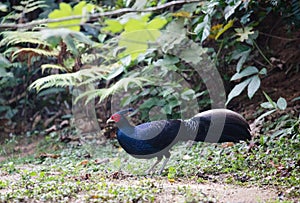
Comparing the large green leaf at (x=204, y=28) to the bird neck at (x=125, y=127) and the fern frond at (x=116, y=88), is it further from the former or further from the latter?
the bird neck at (x=125, y=127)

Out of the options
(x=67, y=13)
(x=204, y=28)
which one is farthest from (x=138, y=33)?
(x=204, y=28)

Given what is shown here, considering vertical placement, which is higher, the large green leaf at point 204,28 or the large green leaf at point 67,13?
the large green leaf at point 67,13

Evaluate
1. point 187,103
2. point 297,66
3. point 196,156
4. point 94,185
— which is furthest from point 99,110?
point 94,185

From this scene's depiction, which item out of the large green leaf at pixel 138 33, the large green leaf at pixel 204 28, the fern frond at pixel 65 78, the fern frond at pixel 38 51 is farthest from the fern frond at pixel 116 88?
the large green leaf at pixel 138 33

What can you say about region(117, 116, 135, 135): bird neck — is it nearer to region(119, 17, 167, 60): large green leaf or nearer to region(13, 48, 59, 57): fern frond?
region(13, 48, 59, 57): fern frond

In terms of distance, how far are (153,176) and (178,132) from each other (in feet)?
1.83

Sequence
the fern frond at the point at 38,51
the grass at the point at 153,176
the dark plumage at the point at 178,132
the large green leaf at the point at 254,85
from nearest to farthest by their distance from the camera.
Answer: the grass at the point at 153,176
the dark plumage at the point at 178,132
the large green leaf at the point at 254,85
the fern frond at the point at 38,51

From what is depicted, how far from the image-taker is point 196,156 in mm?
6016

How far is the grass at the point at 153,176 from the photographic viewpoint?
3.84m

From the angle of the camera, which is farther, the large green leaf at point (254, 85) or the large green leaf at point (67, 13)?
the large green leaf at point (254, 85)

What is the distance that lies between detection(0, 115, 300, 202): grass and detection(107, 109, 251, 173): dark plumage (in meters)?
0.29

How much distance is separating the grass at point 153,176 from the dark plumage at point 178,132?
11.2 inches

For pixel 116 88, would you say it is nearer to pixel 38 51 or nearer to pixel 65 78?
pixel 65 78

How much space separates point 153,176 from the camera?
16.4 feet
